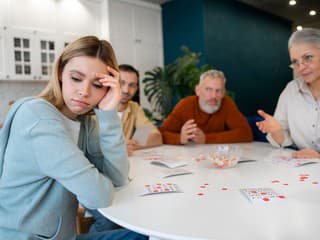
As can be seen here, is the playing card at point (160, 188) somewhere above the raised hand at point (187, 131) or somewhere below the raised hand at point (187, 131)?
below

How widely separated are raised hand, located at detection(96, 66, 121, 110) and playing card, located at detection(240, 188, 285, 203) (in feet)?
1.66

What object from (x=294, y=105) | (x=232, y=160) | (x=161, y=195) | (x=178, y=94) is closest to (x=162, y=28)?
(x=178, y=94)

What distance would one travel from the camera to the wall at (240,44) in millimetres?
5102

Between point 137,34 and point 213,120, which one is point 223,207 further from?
point 137,34

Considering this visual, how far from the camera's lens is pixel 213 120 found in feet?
7.59

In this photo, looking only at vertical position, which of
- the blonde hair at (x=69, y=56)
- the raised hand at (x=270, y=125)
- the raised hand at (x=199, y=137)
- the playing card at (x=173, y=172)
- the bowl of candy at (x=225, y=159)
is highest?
the blonde hair at (x=69, y=56)

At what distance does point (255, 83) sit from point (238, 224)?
580cm

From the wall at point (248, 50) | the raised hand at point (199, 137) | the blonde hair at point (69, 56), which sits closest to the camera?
the blonde hair at point (69, 56)

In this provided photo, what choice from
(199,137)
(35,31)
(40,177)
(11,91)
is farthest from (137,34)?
(40,177)

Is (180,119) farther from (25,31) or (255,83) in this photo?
(255,83)

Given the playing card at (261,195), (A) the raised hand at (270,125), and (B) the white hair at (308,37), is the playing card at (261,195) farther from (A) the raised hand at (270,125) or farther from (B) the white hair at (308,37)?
(B) the white hair at (308,37)

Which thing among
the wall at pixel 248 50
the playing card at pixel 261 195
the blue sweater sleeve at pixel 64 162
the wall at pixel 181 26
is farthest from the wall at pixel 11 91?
the playing card at pixel 261 195

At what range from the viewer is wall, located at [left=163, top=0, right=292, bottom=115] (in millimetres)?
5102

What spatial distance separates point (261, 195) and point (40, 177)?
651 millimetres
